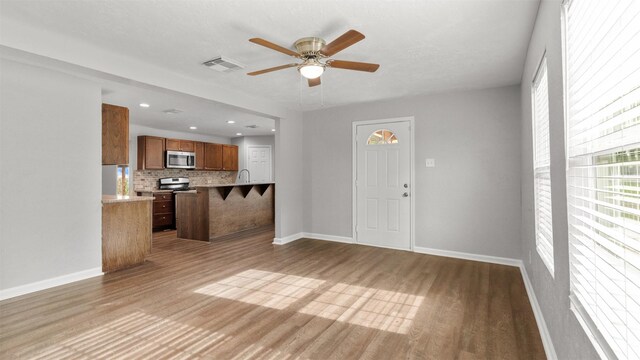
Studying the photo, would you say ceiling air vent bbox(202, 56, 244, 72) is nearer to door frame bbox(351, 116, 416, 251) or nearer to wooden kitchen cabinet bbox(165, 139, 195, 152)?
door frame bbox(351, 116, 416, 251)

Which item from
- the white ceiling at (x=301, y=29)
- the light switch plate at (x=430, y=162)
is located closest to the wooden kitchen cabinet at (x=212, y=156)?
the white ceiling at (x=301, y=29)

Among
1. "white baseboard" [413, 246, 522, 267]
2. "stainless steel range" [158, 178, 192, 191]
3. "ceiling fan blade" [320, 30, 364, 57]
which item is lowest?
"white baseboard" [413, 246, 522, 267]

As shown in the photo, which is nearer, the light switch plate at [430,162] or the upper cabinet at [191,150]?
the light switch plate at [430,162]

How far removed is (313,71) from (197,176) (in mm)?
6547

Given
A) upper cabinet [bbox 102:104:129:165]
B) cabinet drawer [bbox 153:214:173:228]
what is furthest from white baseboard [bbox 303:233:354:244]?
cabinet drawer [bbox 153:214:173:228]

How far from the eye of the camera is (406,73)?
3.64 meters

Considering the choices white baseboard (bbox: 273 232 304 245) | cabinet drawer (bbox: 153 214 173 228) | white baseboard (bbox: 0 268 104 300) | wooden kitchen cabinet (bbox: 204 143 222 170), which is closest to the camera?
white baseboard (bbox: 0 268 104 300)

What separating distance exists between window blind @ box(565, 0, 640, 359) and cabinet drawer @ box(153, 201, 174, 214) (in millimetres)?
6962

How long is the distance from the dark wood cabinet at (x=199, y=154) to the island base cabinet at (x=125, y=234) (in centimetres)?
396

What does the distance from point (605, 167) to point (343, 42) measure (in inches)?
69.2

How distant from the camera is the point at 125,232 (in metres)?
3.93

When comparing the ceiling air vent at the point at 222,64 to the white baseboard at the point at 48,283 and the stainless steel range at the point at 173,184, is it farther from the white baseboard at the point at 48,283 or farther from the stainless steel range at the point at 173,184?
A: the stainless steel range at the point at 173,184

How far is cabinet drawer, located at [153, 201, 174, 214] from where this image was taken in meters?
6.59

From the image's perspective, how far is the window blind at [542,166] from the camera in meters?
2.18
